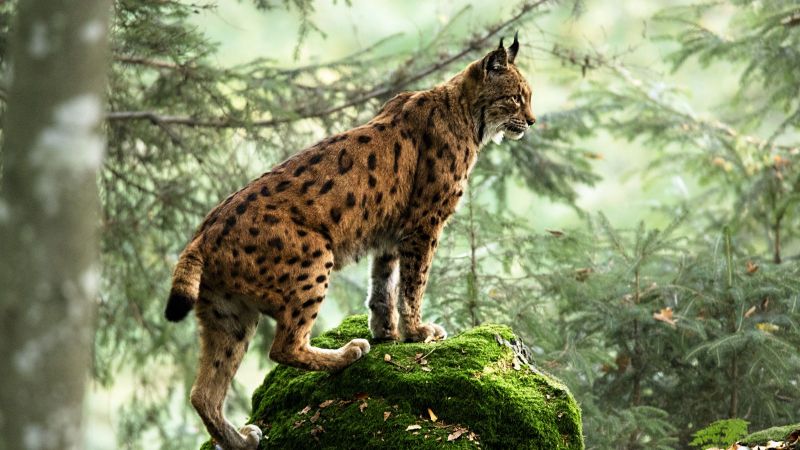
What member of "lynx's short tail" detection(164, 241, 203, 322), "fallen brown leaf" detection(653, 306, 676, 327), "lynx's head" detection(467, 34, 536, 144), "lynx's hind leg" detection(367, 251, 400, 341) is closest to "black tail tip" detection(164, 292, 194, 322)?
"lynx's short tail" detection(164, 241, 203, 322)

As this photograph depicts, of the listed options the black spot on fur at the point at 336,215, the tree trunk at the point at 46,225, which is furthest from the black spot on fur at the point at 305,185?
the tree trunk at the point at 46,225

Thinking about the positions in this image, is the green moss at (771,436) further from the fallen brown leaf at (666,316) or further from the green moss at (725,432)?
the fallen brown leaf at (666,316)

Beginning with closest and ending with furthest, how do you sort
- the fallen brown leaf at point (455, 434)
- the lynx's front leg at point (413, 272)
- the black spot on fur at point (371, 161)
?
the fallen brown leaf at point (455, 434)
the black spot on fur at point (371, 161)
the lynx's front leg at point (413, 272)

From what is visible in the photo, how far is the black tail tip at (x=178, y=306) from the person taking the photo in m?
4.88

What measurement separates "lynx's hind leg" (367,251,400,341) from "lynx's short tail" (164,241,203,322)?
147 centimetres

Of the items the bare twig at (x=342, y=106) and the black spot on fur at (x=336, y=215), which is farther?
the bare twig at (x=342, y=106)

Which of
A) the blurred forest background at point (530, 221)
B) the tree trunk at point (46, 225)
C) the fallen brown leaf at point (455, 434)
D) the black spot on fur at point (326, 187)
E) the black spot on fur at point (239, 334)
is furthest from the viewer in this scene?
the blurred forest background at point (530, 221)

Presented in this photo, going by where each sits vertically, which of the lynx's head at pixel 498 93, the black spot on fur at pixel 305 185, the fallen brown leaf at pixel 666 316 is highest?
the lynx's head at pixel 498 93

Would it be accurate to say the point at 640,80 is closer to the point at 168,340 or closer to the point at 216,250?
the point at 168,340

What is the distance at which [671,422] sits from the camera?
872 centimetres

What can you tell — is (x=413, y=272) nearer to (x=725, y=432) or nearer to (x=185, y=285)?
(x=185, y=285)

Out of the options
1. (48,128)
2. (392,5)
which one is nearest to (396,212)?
(48,128)

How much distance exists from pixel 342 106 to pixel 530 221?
2330 mm

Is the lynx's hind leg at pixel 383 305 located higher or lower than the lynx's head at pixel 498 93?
lower
